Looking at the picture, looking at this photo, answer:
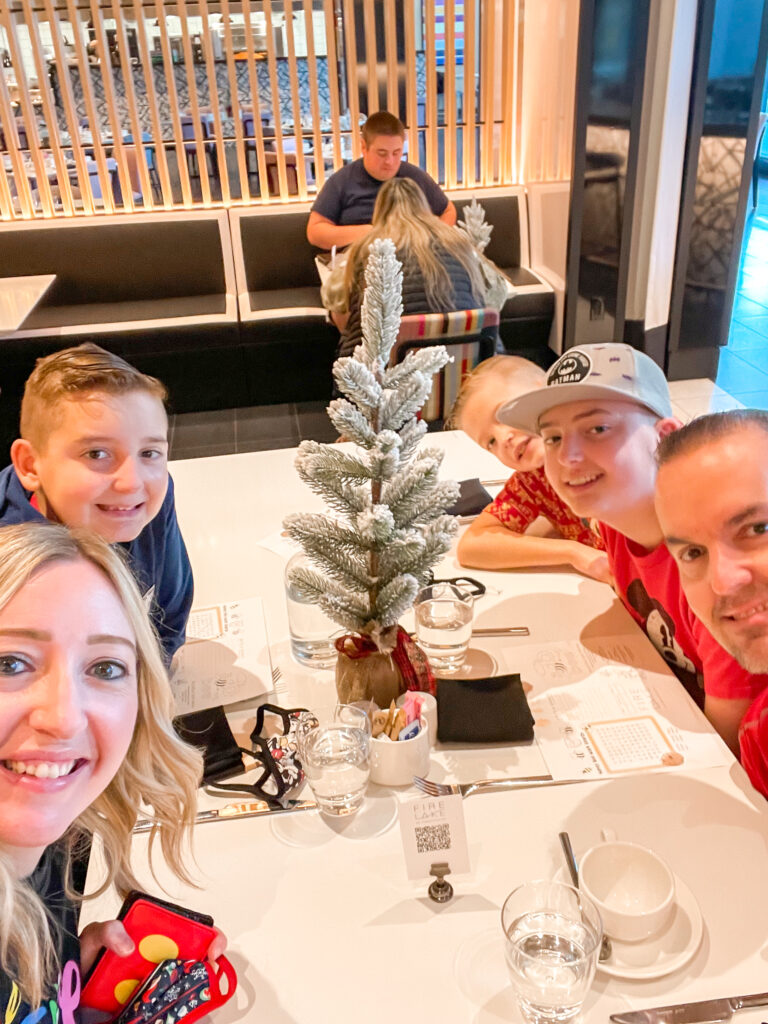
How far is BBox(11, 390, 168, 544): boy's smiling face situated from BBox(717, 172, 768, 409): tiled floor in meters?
3.46

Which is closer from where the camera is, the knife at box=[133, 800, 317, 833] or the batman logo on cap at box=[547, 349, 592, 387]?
the knife at box=[133, 800, 317, 833]

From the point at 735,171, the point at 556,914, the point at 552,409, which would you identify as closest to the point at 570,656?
the point at 552,409

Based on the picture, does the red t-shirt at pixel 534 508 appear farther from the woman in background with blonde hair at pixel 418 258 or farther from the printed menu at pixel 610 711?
the woman in background with blonde hair at pixel 418 258

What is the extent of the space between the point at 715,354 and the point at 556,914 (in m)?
4.44

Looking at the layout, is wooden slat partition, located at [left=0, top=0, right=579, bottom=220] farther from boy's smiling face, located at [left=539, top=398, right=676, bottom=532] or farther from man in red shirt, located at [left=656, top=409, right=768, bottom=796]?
man in red shirt, located at [left=656, top=409, right=768, bottom=796]

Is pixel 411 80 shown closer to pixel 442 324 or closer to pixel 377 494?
pixel 442 324

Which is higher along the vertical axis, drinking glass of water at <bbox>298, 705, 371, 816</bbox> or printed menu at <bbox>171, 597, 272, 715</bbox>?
drinking glass of water at <bbox>298, 705, 371, 816</bbox>

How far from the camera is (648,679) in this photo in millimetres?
1485

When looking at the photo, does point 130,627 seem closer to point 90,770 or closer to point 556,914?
point 90,770

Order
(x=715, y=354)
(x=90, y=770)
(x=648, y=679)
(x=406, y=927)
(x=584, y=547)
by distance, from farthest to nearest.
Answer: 1. (x=715, y=354)
2. (x=584, y=547)
3. (x=648, y=679)
4. (x=406, y=927)
5. (x=90, y=770)

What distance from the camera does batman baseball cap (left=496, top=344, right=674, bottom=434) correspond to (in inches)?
57.1

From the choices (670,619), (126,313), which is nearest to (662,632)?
(670,619)

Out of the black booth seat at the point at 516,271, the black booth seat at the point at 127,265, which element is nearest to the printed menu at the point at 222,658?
the black booth seat at the point at 127,265

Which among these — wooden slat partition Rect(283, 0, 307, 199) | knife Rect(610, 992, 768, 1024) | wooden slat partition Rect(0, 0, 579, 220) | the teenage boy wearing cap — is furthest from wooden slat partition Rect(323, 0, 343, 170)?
knife Rect(610, 992, 768, 1024)
